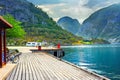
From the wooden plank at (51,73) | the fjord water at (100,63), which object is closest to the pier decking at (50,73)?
the wooden plank at (51,73)

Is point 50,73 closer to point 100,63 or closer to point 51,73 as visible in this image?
point 51,73

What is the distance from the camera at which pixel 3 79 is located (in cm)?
2277

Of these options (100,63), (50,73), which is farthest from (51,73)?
(100,63)

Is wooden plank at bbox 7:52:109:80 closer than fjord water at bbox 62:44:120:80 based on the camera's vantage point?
Yes

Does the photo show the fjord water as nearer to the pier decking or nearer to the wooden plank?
the wooden plank

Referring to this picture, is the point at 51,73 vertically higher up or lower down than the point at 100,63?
higher up

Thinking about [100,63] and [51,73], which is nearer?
[51,73]

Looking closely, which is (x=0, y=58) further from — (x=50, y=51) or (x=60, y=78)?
(x=50, y=51)

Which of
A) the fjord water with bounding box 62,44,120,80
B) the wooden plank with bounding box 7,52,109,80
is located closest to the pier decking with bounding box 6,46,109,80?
the wooden plank with bounding box 7,52,109,80

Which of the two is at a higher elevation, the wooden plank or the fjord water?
the wooden plank

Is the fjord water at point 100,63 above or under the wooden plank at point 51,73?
under

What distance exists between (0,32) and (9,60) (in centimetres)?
974

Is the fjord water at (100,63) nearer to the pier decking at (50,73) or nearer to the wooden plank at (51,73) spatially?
the wooden plank at (51,73)

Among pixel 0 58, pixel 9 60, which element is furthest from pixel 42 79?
pixel 9 60
